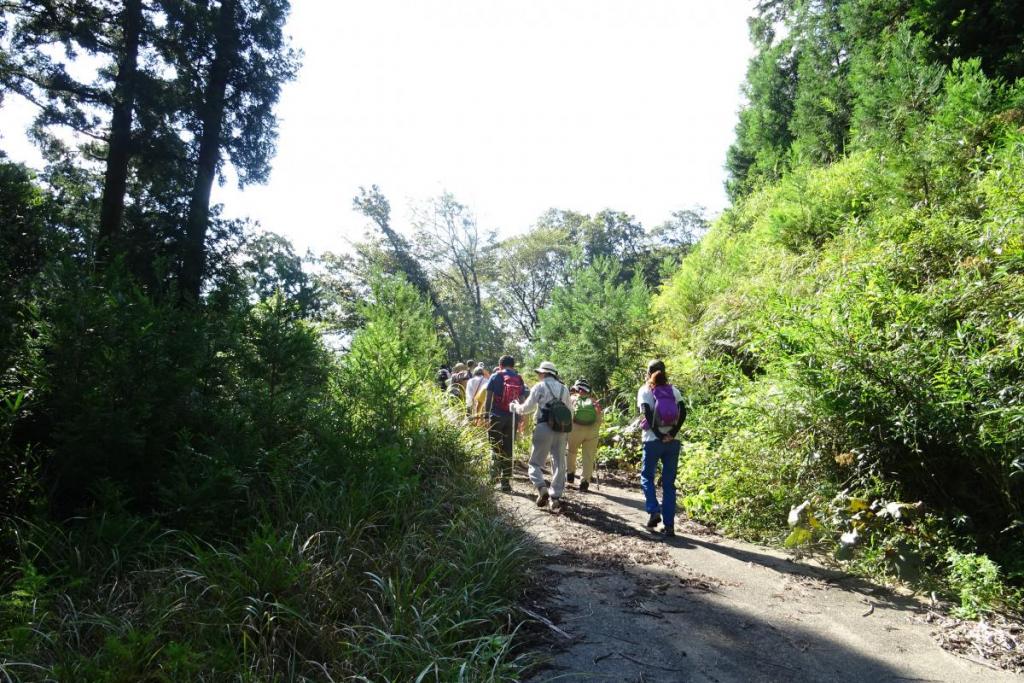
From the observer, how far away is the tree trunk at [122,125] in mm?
13656

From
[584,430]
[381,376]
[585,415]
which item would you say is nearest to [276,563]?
[381,376]

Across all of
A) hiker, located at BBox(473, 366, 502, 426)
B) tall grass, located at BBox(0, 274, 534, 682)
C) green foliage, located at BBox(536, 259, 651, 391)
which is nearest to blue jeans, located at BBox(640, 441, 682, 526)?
tall grass, located at BBox(0, 274, 534, 682)

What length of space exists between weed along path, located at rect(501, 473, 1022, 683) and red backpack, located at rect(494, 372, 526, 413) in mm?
2730

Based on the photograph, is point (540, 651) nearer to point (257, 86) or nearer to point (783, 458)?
point (783, 458)

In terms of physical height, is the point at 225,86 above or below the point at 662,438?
above

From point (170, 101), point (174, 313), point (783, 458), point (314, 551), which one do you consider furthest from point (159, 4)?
point (783, 458)

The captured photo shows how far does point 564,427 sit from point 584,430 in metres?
1.37

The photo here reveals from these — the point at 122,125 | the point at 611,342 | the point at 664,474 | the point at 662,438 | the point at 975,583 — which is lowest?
the point at 975,583

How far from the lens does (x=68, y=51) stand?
13711mm

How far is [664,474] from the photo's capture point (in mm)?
6344

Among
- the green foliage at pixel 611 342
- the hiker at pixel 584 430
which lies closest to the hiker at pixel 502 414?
the hiker at pixel 584 430

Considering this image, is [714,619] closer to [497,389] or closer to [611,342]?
[497,389]

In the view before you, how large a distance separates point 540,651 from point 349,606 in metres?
1.20

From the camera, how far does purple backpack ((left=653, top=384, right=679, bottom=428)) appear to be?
6297 millimetres
